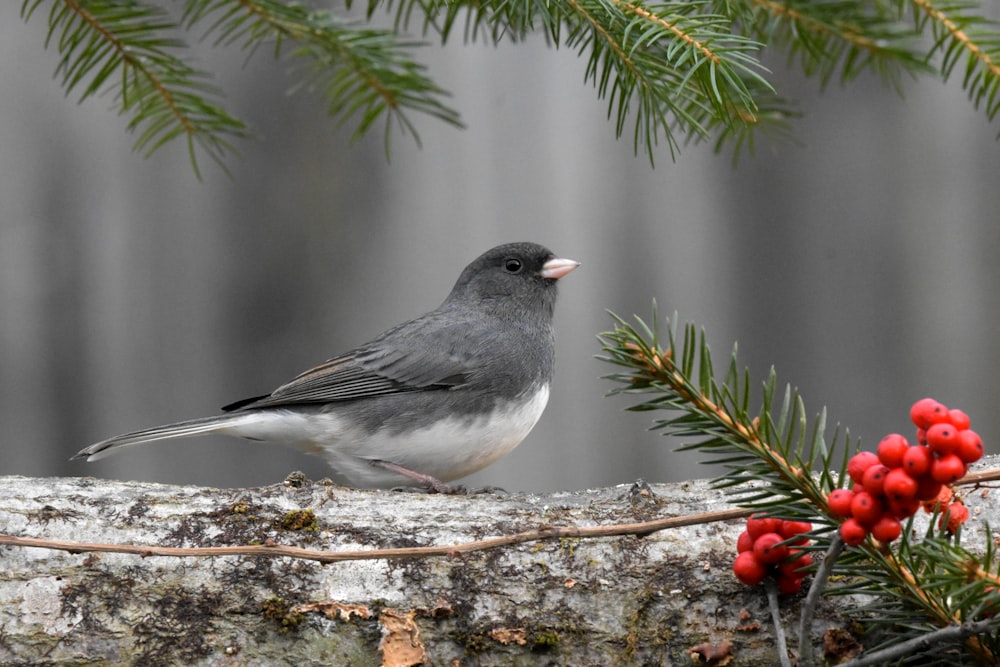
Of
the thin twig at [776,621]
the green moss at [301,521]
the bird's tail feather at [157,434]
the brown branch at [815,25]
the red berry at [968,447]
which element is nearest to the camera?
the red berry at [968,447]

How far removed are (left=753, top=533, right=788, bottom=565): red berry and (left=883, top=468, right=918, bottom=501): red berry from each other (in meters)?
0.23

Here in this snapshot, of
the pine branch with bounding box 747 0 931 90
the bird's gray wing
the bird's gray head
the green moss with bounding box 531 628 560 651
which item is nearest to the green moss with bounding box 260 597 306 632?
the green moss with bounding box 531 628 560 651

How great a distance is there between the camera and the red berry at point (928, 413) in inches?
31.8

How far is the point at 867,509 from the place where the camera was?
0.83m

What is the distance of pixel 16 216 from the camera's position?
6.70ft

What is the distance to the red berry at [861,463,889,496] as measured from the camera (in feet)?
2.71

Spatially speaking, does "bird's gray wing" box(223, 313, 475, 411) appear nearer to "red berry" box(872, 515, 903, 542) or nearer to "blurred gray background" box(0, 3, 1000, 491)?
"blurred gray background" box(0, 3, 1000, 491)

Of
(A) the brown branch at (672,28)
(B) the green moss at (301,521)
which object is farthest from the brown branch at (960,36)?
(B) the green moss at (301,521)

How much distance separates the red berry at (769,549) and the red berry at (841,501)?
17cm

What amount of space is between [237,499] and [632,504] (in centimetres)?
51

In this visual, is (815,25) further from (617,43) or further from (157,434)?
(157,434)

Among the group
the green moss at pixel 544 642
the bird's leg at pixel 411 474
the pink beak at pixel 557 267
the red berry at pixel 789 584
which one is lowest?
the bird's leg at pixel 411 474

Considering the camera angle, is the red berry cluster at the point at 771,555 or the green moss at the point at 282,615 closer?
the red berry cluster at the point at 771,555

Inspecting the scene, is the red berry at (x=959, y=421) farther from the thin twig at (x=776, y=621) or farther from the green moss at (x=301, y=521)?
the green moss at (x=301, y=521)
